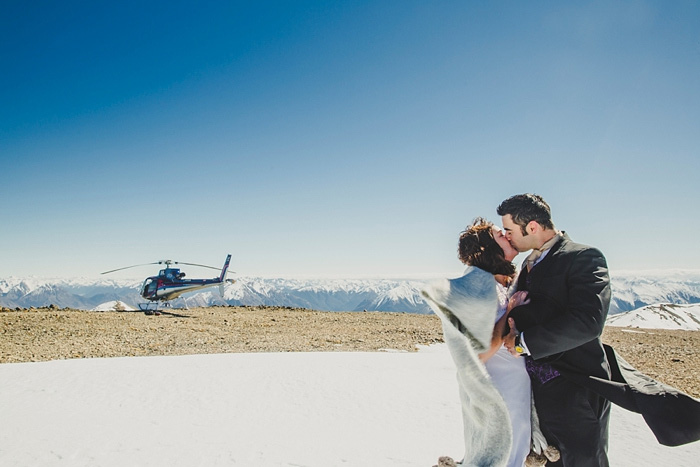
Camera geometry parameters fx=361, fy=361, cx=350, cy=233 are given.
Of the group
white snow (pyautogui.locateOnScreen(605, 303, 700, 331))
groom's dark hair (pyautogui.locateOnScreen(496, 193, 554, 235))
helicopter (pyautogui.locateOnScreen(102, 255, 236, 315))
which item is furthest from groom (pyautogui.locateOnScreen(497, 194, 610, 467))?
white snow (pyautogui.locateOnScreen(605, 303, 700, 331))

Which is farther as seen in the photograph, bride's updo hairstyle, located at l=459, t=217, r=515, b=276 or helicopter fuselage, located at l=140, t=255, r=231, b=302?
helicopter fuselage, located at l=140, t=255, r=231, b=302

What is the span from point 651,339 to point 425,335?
7.91 meters

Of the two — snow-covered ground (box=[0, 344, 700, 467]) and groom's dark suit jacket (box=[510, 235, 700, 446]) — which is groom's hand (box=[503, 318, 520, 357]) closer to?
groom's dark suit jacket (box=[510, 235, 700, 446])

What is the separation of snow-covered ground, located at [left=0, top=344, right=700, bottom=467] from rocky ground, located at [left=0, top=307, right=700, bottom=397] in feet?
10.5

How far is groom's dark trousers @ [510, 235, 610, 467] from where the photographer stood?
158cm

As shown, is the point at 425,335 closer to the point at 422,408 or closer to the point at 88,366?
the point at 422,408

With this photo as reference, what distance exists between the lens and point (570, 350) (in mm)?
1714

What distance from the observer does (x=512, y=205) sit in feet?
6.09

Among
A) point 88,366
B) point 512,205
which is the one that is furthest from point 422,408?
point 88,366

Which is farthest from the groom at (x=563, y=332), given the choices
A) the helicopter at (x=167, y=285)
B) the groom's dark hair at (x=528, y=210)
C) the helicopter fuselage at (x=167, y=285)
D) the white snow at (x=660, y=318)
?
the white snow at (x=660, y=318)

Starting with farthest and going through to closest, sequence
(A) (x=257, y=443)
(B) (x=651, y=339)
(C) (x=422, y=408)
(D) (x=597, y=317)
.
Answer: (B) (x=651, y=339), (C) (x=422, y=408), (A) (x=257, y=443), (D) (x=597, y=317)

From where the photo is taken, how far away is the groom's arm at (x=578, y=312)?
154cm

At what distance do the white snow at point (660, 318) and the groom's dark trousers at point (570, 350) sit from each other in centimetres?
7495

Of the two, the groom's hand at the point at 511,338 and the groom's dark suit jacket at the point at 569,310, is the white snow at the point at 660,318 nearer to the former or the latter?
the groom's dark suit jacket at the point at 569,310
